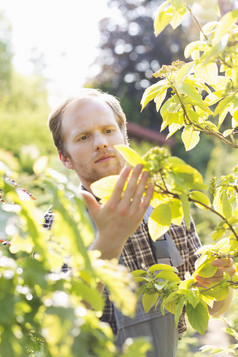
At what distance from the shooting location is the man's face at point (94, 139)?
4.83 ft

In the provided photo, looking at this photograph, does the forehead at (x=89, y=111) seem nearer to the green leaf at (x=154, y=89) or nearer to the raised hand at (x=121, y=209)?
the green leaf at (x=154, y=89)

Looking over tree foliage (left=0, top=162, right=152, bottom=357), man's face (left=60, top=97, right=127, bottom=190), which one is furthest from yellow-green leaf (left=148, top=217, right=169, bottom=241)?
man's face (left=60, top=97, right=127, bottom=190)

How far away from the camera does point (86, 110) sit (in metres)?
1.50

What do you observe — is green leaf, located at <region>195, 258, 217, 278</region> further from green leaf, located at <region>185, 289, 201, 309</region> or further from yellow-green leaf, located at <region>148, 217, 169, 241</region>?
yellow-green leaf, located at <region>148, 217, 169, 241</region>

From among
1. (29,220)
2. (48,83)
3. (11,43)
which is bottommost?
(48,83)

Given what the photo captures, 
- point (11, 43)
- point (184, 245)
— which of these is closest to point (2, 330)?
point (184, 245)

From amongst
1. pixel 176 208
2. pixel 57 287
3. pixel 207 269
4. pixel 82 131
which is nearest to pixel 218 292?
pixel 207 269

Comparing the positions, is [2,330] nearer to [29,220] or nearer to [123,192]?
[29,220]

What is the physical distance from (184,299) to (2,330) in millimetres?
523

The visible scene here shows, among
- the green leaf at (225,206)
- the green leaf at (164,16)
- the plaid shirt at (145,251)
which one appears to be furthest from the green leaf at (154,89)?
the plaid shirt at (145,251)

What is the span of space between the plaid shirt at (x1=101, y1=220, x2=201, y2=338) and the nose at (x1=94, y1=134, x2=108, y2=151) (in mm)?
380

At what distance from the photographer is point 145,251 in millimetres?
1627

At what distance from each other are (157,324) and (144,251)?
0.89 ft

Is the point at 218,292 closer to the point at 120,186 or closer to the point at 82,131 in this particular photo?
the point at 120,186
